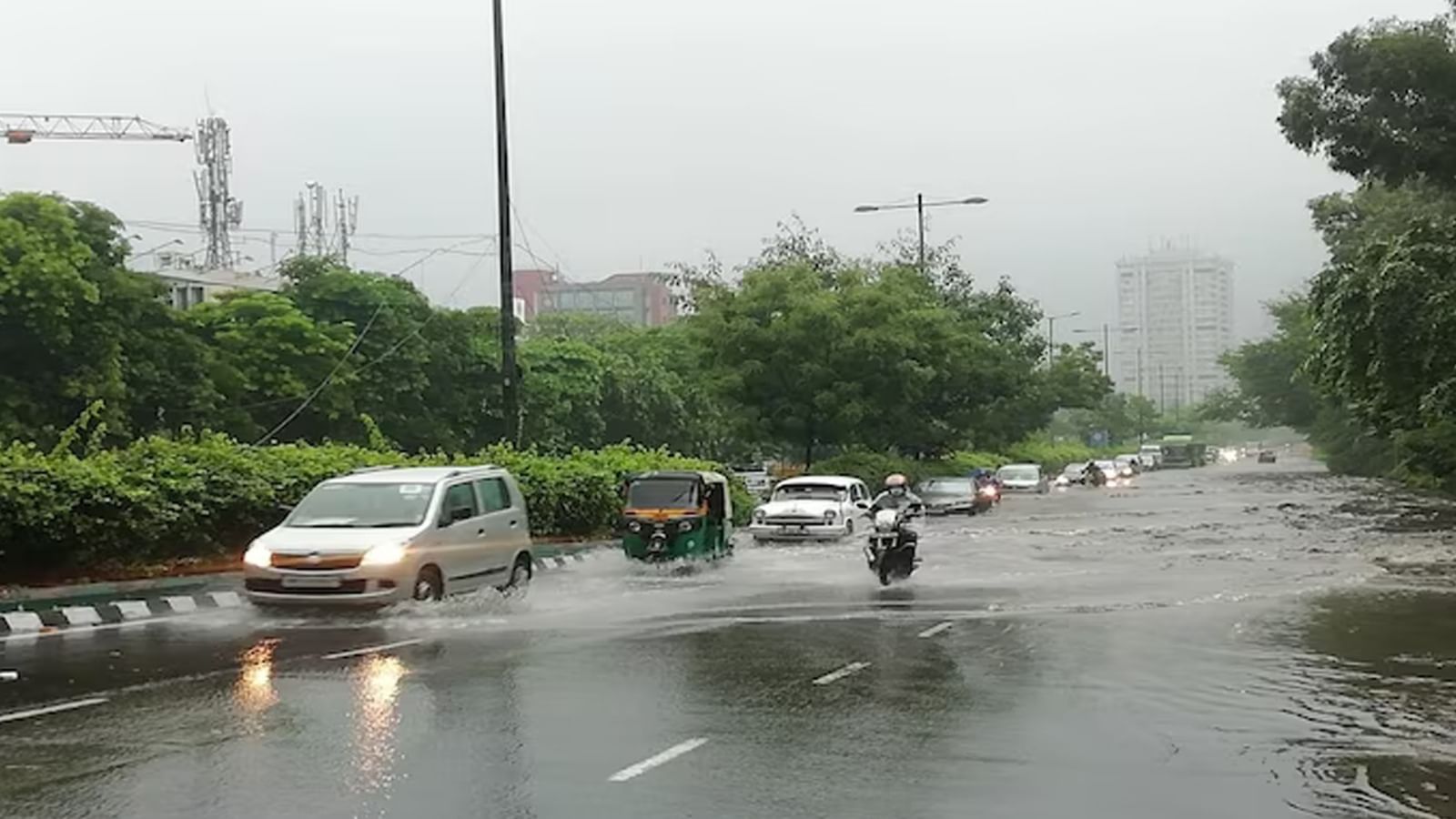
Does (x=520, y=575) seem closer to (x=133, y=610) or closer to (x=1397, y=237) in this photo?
(x=133, y=610)

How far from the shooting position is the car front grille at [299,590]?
1581 cm

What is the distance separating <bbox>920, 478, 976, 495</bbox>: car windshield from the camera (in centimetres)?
4703

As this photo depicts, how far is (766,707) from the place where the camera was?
1033 centimetres

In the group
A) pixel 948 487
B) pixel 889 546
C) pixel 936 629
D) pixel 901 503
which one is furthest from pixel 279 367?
pixel 936 629

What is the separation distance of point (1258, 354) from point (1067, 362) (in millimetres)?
18388

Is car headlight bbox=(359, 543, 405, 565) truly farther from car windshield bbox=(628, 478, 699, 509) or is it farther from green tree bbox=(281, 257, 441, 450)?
green tree bbox=(281, 257, 441, 450)

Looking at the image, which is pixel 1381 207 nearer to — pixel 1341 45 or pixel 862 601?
pixel 1341 45

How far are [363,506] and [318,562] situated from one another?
1.60 m

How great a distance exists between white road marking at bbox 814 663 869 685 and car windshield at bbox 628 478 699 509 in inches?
532

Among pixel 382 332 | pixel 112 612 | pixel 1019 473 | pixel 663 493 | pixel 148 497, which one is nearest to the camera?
pixel 112 612

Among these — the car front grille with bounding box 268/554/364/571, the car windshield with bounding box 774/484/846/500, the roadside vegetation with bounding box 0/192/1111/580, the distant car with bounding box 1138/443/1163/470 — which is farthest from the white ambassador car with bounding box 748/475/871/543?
the distant car with bounding box 1138/443/1163/470

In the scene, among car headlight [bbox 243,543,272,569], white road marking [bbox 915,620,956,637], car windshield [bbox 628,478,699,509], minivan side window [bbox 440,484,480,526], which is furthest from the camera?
car windshield [bbox 628,478,699,509]

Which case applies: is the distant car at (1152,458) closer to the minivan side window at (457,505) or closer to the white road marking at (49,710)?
the minivan side window at (457,505)

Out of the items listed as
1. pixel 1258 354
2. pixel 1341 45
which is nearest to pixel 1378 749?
pixel 1341 45
